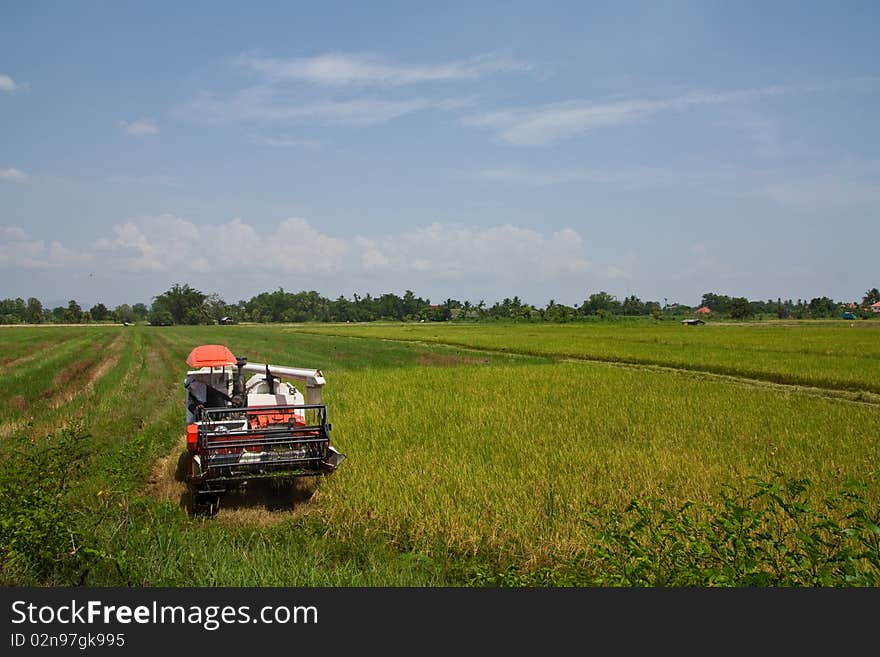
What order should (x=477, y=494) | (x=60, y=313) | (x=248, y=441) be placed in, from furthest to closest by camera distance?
(x=60, y=313)
(x=477, y=494)
(x=248, y=441)

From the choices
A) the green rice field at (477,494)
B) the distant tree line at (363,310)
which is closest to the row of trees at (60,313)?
the distant tree line at (363,310)

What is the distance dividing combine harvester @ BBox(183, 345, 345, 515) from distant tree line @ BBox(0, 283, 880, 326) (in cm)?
9116

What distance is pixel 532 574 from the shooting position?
4.81 m

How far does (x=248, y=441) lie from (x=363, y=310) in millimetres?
150384

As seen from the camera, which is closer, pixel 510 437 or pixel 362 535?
pixel 362 535

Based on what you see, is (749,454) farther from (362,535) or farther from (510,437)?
(362,535)

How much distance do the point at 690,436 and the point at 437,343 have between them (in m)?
35.4

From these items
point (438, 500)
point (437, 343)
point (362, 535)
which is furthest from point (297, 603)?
point (437, 343)

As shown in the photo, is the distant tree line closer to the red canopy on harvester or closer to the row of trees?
the row of trees

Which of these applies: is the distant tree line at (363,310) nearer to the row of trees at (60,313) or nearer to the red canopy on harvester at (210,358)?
the row of trees at (60,313)

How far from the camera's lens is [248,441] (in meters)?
6.60

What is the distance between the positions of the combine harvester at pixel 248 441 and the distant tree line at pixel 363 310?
299 feet

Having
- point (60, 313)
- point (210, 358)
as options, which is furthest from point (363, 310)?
point (210, 358)

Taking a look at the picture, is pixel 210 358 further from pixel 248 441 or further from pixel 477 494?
pixel 477 494
